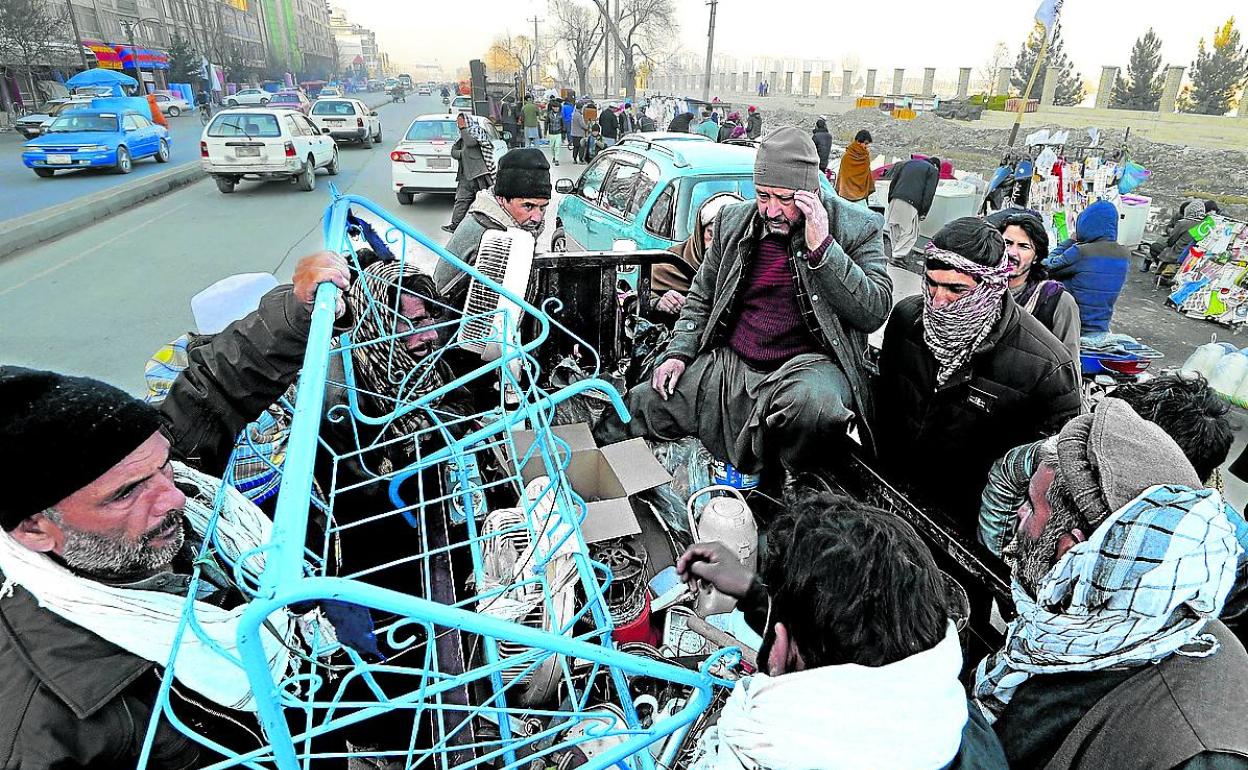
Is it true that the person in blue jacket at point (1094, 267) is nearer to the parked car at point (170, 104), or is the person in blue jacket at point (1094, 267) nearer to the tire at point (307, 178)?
the tire at point (307, 178)

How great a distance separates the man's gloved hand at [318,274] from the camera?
166cm

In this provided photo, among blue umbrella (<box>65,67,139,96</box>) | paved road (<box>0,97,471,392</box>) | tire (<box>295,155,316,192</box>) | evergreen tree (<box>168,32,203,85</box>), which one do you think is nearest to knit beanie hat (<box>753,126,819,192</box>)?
paved road (<box>0,97,471,392</box>)

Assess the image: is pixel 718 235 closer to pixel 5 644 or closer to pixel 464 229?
pixel 464 229

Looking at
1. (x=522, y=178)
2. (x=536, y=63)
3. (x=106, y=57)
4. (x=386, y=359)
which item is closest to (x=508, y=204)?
(x=522, y=178)

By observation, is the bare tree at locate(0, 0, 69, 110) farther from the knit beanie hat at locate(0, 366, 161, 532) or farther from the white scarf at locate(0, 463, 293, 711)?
the white scarf at locate(0, 463, 293, 711)

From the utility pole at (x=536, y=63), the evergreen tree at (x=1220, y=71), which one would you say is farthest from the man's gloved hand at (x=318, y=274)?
the utility pole at (x=536, y=63)

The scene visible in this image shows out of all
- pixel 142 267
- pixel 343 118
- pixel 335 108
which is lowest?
pixel 142 267

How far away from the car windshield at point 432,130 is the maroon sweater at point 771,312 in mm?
11262

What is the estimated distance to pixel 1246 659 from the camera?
1242 mm

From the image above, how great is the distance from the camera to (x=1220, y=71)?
26562 mm

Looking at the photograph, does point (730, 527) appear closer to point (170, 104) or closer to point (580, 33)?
point (170, 104)

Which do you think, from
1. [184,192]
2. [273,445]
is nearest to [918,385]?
[273,445]

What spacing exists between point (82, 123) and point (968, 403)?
62.9 ft

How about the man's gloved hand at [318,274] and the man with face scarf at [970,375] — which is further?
the man with face scarf at [970,375]
